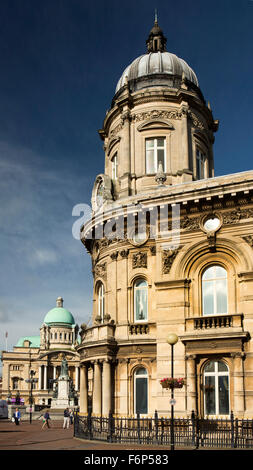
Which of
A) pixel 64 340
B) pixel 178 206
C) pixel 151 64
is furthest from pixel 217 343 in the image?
pixel 64 340

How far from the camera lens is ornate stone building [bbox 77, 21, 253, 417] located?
25.6 metres

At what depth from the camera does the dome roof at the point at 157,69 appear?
4019 centimetres

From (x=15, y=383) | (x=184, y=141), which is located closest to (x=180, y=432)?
(x=184, y=141)

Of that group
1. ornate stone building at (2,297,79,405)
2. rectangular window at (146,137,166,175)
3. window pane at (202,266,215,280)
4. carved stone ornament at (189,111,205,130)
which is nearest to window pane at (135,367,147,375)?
window pane at (202,266,215,280)

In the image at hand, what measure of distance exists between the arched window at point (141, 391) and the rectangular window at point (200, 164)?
16.5 meters

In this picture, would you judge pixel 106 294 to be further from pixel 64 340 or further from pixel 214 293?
pixel 64 340

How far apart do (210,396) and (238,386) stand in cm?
175

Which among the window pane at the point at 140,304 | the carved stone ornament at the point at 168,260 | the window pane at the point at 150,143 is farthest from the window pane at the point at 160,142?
the window pane at the point at 140,304

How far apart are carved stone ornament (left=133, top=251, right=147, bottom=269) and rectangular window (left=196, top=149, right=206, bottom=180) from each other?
1182 centimetres

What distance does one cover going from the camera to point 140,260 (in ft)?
97.6

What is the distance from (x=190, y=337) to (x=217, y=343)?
1.36 m

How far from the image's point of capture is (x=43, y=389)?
4695 inches

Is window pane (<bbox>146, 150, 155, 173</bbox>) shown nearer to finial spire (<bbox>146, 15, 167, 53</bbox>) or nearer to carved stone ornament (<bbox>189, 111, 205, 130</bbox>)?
carved stone ornament (<bbox>189, 111, 205, 130</bbox>)
